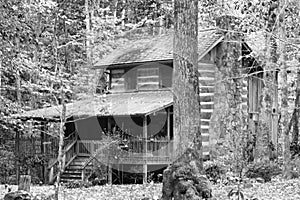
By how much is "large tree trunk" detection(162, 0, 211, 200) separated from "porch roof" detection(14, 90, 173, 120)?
10142mm

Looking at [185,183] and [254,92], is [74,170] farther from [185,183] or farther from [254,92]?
[185,183]

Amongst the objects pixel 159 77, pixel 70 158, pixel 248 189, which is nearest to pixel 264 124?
pixel 248 189

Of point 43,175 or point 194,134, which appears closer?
point 194,134

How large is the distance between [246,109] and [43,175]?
11313 millimetres

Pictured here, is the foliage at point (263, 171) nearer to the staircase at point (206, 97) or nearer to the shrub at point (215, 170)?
the shrub at point (215, 170)

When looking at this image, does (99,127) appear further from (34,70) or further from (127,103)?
(34,70)

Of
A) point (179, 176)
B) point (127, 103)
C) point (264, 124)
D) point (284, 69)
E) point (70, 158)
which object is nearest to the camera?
point (179, 176)

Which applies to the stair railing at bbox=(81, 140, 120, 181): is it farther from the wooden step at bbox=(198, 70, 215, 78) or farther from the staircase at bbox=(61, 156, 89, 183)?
the wooden step at bbox=(198, 70, 215, 78)

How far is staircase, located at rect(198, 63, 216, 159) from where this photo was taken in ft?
80.7

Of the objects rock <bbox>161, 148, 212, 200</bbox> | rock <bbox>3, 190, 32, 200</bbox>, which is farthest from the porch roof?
rock <bbox>161, 148, 212, 200</bbox>

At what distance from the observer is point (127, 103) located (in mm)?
24172

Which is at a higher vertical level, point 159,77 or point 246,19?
point 246,19

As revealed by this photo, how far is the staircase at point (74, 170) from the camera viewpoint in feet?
80.1

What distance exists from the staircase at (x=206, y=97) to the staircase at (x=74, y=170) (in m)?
6.18
